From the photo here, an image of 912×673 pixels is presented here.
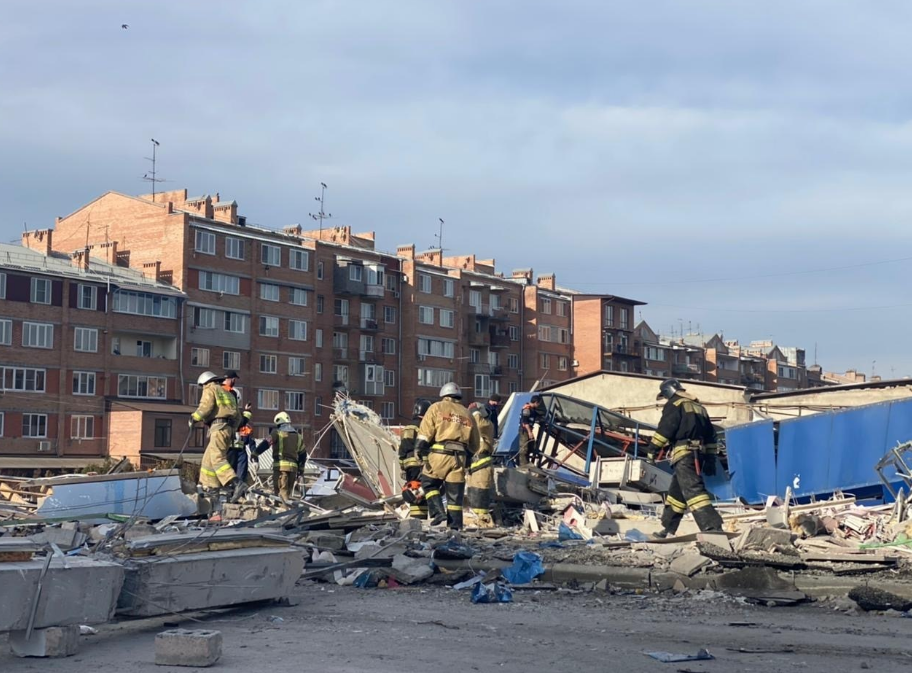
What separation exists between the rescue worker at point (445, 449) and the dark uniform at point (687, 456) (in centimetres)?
252

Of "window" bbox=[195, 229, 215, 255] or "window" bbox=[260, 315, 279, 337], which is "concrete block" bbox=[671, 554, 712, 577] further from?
"window" bbox=[260, 315, 279, 337]

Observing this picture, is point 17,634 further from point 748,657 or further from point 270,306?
point 270,306

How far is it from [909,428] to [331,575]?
12000 millimetres

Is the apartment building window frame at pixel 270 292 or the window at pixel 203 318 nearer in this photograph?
the window at pixel 203 318

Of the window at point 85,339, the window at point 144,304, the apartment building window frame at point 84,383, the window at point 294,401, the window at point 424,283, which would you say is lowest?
the window at point 294,401

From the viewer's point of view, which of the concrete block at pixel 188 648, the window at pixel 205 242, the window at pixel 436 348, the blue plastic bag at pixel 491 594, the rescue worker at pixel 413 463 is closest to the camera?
the concrete block at pixel 188 648

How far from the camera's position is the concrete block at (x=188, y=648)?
20.3 feet

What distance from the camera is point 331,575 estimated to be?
1027 cm

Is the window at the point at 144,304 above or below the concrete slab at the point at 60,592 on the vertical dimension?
above

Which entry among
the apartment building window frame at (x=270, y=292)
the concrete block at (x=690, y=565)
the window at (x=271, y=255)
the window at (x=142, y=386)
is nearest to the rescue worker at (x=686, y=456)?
the concrete block at (x=690, y=565)

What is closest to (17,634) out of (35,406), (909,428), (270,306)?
(909,428)

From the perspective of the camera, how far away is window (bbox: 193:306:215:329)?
66.6 metres

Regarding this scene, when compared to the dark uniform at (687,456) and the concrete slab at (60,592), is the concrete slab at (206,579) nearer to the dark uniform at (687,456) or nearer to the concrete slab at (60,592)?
the concrete slab at (60,592)

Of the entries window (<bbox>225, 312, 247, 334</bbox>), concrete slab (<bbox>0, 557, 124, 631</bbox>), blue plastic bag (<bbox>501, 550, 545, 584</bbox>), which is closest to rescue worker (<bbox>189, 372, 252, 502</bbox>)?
blue plastic bag (<bbox>501, 550, 545, 584</bbox>)
